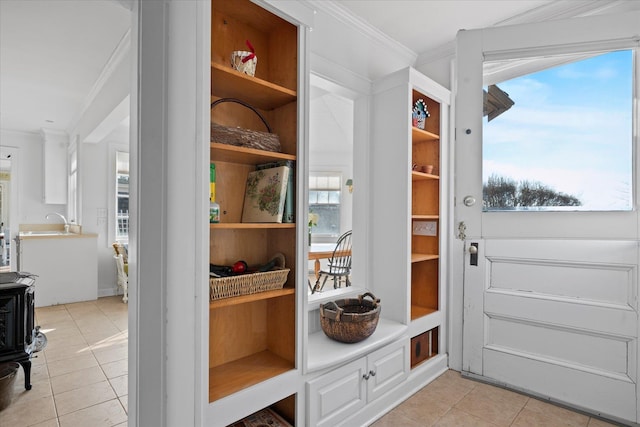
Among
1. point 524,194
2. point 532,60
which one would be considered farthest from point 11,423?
point 532,60

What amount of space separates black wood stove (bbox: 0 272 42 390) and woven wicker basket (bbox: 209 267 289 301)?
1.72 metres

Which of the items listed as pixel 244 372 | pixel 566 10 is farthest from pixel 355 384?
pixel 566 10

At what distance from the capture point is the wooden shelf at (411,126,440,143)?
98.6 inches

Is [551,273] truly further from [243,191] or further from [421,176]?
[243,191]

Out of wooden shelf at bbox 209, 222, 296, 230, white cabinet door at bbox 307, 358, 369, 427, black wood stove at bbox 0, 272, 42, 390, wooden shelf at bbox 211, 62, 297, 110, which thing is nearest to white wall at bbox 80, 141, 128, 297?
black wood stove at bbox 0, 272, 42, 390

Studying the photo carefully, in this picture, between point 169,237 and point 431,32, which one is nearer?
point 169,237

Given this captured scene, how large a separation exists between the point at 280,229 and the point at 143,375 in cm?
84

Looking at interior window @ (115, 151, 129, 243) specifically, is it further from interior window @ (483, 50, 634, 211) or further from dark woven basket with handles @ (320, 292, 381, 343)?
interior window @ (483, 50, 634, 211)

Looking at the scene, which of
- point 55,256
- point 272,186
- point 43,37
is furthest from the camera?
point 55,256

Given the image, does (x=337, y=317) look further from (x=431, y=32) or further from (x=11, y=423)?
(x=431, y=32)

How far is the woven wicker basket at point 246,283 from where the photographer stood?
4.67ft

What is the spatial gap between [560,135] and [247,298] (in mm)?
1949

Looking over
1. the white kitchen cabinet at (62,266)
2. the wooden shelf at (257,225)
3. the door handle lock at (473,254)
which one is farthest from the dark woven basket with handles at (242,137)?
the white kitchen cabinet at (62,266)

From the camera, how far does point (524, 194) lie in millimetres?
2004
